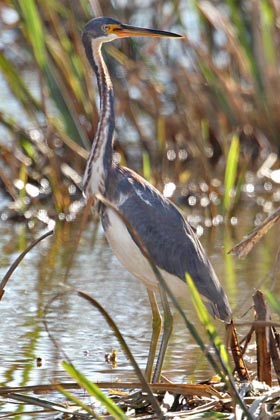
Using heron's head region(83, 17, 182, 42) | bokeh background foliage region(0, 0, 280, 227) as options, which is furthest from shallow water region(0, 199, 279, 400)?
heron's head region(83, 17, 182, 42)

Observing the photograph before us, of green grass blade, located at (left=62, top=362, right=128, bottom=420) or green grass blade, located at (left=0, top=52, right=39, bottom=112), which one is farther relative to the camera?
green grass blade, located at (left=0, top=52, right=39, bottom=112)

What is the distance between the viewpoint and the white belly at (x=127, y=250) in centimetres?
468

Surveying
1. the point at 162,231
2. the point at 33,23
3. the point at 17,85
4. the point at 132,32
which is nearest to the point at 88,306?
the point at 162,231

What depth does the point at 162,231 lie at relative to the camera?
488 centimetres

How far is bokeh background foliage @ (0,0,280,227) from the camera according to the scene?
25.5 feet

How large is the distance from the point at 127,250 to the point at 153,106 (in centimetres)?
417

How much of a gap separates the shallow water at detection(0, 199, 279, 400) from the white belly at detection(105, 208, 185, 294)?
32 cm

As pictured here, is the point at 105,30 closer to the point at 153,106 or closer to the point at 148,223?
the point at 148,223

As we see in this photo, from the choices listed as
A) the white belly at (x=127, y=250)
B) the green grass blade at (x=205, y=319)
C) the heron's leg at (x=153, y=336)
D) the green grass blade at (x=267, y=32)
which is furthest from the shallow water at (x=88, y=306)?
the green grass blade at (x=267, y=32)

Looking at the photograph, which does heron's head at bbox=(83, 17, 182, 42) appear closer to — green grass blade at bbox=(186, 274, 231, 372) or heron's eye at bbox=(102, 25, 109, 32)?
heron's eye at bbox=(102, 25, 109, 32)

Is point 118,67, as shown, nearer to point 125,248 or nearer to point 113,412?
point 125,248

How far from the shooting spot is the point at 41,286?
20.7 feet

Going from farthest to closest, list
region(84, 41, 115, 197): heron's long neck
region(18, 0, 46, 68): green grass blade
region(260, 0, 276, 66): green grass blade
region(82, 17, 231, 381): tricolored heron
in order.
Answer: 1. region(260, 0, 276, 66): green grass blade
2. region(18, 0, 46, 68): green grass blade
3. region(84, 41, 115, 197): heron's long neck
4. region(82, 17, 231, 381): tricolored heron

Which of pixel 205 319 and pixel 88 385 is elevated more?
pixel 205 319
